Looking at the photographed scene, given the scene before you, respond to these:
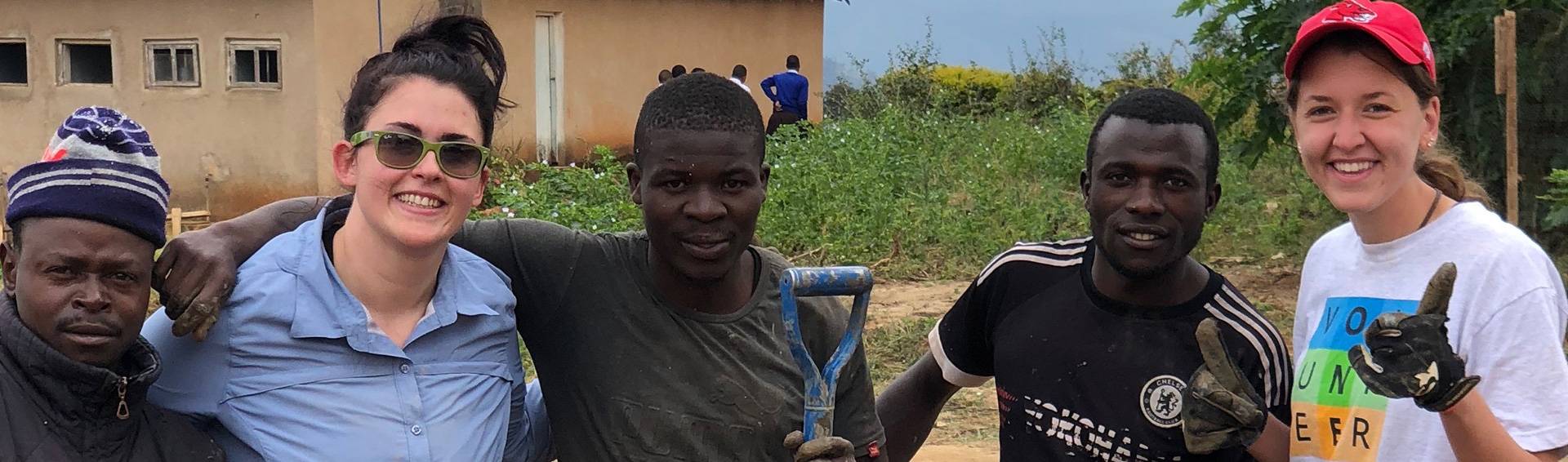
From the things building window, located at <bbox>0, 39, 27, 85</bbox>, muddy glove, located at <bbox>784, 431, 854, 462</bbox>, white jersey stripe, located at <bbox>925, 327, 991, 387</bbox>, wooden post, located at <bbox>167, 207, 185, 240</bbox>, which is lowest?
wooden post, located at <bbox>167, 207, 185, 240</bbox>

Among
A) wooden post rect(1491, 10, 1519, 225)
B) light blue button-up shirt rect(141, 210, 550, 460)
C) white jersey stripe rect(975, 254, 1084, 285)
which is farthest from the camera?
wooden post rect(1491, 10, 1519, 225)

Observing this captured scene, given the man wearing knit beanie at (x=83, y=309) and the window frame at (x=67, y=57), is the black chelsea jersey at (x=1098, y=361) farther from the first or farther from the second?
the window frame at (x=67, y=57)

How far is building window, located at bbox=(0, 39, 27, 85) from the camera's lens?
1258cm

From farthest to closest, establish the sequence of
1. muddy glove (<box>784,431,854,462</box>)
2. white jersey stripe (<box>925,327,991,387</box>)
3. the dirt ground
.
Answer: the dirt ground → white jersey stripe (<box>925,327,991,387</box>) → muddy glove (<box>784,431,854,462</box>)

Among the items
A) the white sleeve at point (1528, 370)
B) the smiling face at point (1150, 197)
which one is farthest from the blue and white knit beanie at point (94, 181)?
the white sleeve at point (1528, 370)

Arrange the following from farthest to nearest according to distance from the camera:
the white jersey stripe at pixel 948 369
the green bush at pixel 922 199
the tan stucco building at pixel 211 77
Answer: the tan stucco building at pixel 211 77
the green bush at pixel 922 199
the white jersey stripe at pixel 948 369

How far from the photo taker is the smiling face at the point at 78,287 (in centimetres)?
208

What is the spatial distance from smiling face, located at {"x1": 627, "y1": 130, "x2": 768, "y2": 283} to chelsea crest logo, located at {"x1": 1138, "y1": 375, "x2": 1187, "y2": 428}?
0.77 meters

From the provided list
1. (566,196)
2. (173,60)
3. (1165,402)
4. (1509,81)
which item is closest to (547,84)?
(566,196)

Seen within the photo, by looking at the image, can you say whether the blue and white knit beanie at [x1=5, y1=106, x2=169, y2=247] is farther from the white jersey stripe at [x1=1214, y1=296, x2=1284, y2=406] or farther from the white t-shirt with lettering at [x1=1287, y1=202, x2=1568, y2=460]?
the white t-shirt with lettering at [x1=1287, y1=202, x2=1568, y2=460]

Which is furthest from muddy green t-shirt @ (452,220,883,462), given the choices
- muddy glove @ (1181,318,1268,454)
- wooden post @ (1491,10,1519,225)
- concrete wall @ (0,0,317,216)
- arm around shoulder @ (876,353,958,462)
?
concrete wall @ (0,0,317,216)

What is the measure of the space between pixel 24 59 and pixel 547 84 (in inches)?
185

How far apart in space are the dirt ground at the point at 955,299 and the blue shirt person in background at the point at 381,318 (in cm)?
327

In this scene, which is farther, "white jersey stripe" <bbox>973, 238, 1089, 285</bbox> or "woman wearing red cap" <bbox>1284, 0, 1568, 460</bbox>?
"white jersey stripe" <bbox>973, 238, 1089, 285</bbox>
